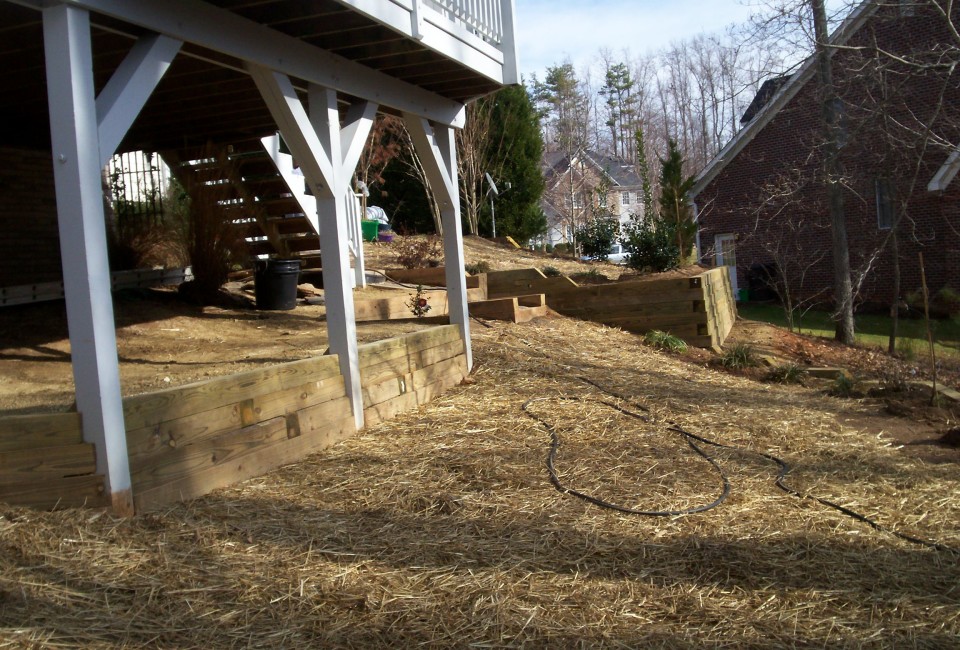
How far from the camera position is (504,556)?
133 inches

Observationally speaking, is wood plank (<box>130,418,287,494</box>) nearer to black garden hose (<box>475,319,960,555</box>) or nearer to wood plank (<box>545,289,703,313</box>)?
black garden hose (<box>475,319,960,555</box>)

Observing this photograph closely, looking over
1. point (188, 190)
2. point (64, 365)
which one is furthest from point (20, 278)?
point (64, 365)

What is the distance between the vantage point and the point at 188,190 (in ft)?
26.9

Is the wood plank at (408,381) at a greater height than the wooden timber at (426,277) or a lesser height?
lesser

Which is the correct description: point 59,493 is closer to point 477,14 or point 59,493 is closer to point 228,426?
point 228,426

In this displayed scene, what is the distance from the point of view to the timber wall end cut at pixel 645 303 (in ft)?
33.0

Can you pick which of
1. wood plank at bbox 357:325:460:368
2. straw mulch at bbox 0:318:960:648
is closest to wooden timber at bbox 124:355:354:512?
straw mulch at bbox 0:318:960:648

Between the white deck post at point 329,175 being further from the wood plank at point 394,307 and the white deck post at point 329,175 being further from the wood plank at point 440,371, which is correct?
the wood plank at point 394,307

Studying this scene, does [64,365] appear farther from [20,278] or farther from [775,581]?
[775,581]

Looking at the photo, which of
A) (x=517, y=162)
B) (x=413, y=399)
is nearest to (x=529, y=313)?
(x=413, y=399)

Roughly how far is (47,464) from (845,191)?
767 inches

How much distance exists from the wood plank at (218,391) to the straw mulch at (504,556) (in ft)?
1.41

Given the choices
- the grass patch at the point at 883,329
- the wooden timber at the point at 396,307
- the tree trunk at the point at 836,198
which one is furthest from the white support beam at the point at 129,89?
the tree trunk at the point at 836,198

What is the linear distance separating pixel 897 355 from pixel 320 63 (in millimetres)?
10461
